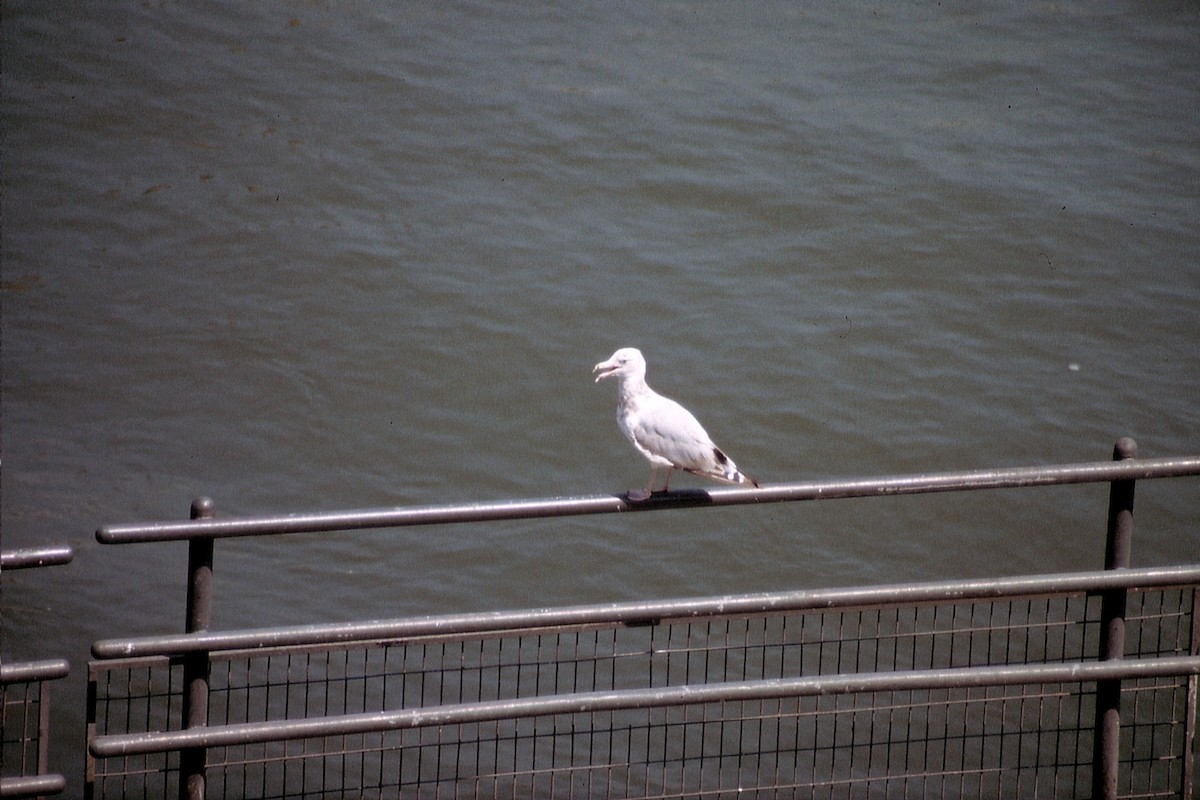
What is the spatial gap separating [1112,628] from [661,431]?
1.55 meters

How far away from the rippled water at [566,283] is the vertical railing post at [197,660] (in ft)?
10.5

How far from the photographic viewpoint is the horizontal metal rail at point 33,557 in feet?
11.0

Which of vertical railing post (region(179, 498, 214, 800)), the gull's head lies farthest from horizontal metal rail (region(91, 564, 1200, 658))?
the gull's head

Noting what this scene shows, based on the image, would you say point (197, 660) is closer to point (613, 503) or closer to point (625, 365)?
point (613, 503)

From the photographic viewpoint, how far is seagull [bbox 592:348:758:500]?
473cm

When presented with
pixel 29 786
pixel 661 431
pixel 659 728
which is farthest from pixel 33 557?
pixel 659 728

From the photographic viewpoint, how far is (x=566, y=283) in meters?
10.0

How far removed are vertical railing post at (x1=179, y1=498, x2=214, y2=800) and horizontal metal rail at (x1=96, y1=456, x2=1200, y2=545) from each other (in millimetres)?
59

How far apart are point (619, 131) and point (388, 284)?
2447mm

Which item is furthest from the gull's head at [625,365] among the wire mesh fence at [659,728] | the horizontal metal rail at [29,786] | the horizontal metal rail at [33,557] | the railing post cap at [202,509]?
the horizontal metal rail at [29,786]

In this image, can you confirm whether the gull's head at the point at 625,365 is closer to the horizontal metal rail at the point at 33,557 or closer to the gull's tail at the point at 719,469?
the gull's tail at the point at 719,469

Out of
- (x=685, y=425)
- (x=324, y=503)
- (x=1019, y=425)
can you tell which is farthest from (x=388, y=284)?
(x=685, y=425)

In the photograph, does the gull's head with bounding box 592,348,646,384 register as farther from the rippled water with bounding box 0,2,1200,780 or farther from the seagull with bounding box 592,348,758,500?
the rippled water with bounding box 0,2,1200,780

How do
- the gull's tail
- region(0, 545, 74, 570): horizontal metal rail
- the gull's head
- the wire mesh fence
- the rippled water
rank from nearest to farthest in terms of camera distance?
region(0, 545, 74, 570): horizontal metal rail
the gull's tail
the gull's head
the wire mesh fence
the rippled water
